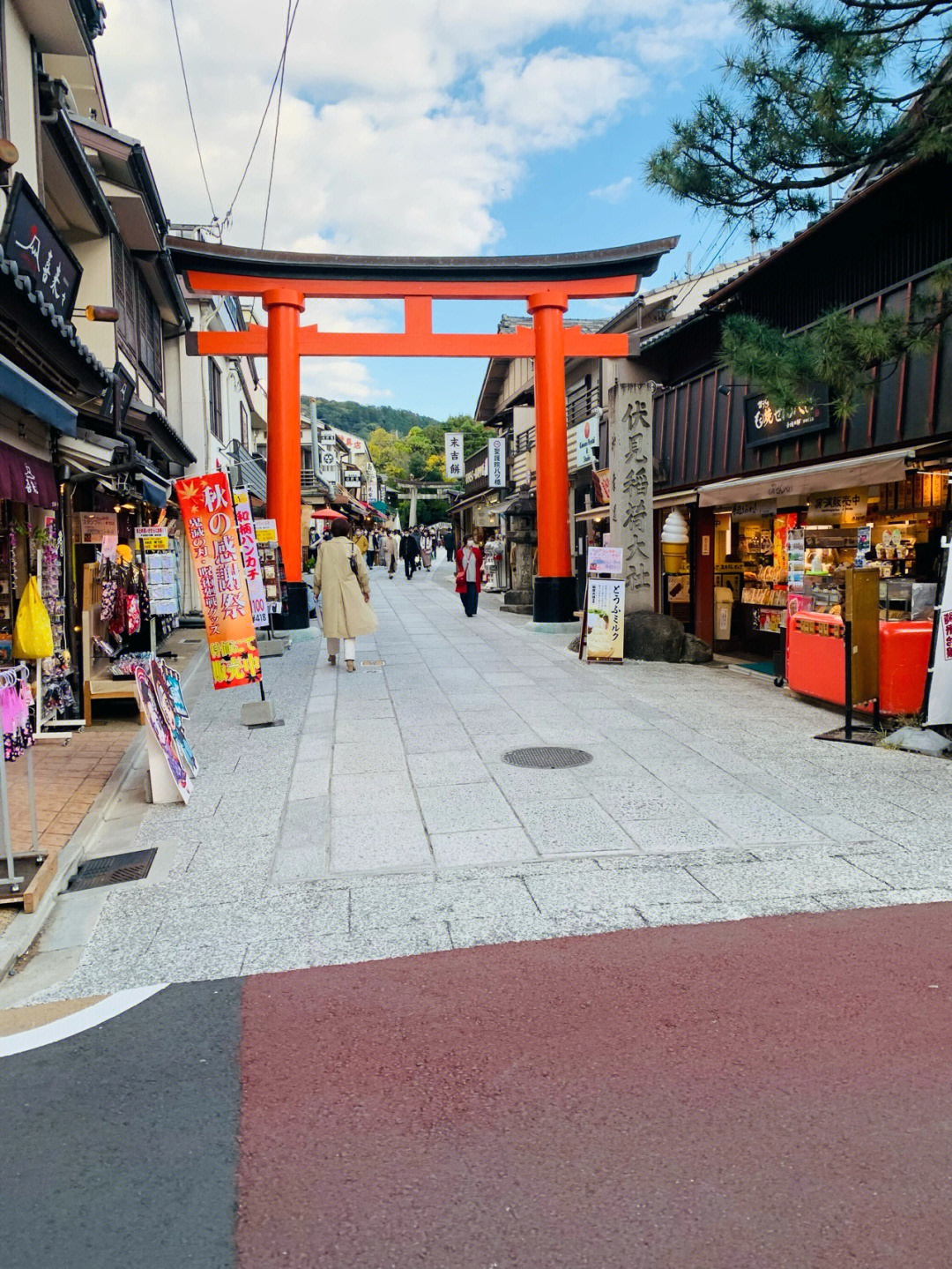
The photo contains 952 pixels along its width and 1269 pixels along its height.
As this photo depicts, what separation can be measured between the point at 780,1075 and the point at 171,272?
53.7 ft

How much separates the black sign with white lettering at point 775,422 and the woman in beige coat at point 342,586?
560 centimetres

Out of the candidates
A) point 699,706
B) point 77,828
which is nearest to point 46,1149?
point 77,828

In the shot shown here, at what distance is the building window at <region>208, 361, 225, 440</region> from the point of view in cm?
2128

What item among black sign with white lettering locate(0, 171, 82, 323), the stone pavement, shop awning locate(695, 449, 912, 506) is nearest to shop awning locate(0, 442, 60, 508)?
black sign with white lettering locate(0, 171, 82, 323)

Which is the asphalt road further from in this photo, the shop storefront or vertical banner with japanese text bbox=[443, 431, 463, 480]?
vertical banner with japanese text bbox=[443, 431, 463, 480]

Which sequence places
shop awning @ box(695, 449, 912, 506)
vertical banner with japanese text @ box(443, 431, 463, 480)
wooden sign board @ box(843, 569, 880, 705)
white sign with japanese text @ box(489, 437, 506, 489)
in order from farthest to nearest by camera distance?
vertical banner with japanese text @ box(443, 431, 463, 480) → white sign with japanese text @ box(489, 437, 506, 489) → shop awning @ box(695, 449, 912, 506) → wooden sign board @ box(843, 569, 880, 705)

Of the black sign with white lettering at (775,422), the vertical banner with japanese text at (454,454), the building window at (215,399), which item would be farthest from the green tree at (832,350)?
the vertical banner with japanese text at (454,454)

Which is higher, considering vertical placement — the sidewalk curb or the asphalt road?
the asphalt road

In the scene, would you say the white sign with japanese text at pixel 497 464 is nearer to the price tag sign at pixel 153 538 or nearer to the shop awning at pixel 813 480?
the shop awning at pixel 813 480

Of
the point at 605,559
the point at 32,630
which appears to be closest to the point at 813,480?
the point at 605,559

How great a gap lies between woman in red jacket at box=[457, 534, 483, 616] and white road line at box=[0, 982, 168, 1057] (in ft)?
51.7

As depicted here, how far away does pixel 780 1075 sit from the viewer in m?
3.03

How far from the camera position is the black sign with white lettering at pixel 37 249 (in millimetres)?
6703

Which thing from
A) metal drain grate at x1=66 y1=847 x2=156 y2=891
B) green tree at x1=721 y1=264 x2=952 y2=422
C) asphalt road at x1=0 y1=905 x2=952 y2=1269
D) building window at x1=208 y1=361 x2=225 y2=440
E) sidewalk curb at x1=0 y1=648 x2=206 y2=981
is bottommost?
metal drain grate at x1=66 y1=847 x2=156 y2=891
